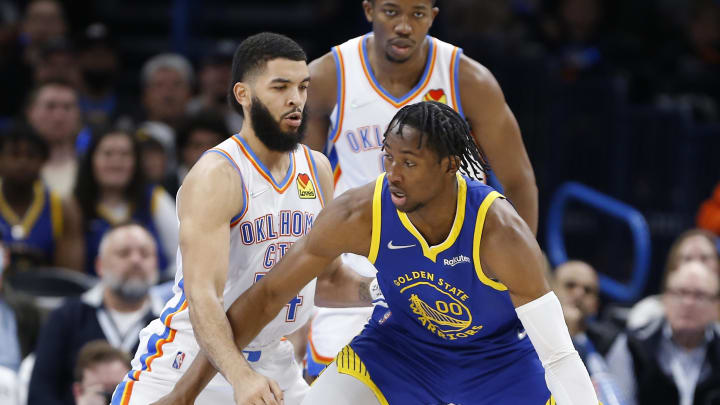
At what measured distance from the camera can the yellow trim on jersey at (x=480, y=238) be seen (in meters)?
3.80

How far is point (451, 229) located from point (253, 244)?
0.78 metres

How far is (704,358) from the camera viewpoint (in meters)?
6.74

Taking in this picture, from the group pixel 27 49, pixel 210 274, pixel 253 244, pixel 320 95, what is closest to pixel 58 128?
pixel 27 49

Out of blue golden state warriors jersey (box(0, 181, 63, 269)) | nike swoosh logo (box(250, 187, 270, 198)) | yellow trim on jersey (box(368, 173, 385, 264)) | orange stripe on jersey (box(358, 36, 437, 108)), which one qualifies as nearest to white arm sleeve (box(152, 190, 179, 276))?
blue golden state warriors jersey (box(0, 181, 63, 269))

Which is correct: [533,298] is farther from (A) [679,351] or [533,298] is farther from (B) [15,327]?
(B) [15,327]

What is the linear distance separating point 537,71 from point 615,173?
3.33ft

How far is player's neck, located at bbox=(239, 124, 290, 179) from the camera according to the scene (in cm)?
426

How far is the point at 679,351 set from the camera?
6.79 metres

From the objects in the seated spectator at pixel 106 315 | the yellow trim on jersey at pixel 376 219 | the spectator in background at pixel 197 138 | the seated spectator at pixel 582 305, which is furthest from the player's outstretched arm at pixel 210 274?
the spectator in background at pixel 197 138

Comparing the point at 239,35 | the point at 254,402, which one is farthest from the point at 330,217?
the point at 239,35

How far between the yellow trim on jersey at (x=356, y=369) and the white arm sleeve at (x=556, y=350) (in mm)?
586

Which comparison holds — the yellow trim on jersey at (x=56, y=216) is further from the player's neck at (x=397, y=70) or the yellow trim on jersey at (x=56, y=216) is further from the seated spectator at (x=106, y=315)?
the player's neck at (x=397, y=70)

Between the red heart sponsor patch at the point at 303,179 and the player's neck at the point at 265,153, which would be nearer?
the player's neck at the point at 265,153

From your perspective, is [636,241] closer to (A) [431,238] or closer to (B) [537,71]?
(B) [537,71]
